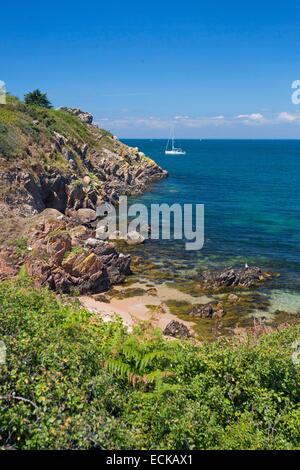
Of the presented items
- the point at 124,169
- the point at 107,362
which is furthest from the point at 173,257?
the point at 124,169

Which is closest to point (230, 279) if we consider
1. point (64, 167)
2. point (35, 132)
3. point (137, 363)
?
point (137, 363)

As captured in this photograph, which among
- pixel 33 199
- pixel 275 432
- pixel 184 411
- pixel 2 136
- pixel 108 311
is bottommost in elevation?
pixel 108 311

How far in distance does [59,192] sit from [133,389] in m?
40.3

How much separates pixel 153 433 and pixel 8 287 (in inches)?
326

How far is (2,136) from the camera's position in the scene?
4256cm

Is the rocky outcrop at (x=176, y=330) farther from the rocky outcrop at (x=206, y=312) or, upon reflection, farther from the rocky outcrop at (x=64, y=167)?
the rocky outcrop at (x=64, y=167)

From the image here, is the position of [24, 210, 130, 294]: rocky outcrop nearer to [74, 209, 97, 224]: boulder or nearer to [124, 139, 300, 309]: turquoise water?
[124, 139, 300, 309]: turquoise water

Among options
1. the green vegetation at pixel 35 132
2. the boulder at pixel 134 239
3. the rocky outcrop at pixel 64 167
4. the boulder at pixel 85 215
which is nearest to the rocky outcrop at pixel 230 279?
the boulder at pixel 134 239

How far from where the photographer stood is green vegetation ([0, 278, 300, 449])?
8.61 m

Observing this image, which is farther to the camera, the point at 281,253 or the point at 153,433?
the point at 281,253

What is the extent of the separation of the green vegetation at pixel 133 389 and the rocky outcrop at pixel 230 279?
17.5 m

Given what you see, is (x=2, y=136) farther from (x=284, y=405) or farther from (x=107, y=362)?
(x=284, y=405)

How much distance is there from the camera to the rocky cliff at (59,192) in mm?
28188

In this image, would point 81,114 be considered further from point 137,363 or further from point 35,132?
point 137,363
